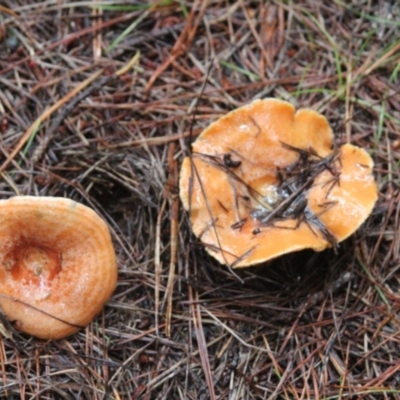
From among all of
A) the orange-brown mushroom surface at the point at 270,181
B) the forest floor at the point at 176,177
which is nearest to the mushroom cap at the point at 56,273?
the forest floor at the point at 176,177

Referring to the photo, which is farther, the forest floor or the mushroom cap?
the forest floor

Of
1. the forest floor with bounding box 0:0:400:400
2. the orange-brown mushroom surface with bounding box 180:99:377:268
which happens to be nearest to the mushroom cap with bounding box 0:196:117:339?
the forest floor with bounding box 0:0:400:400

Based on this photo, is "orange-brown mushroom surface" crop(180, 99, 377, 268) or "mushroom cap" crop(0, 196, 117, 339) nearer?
"mushroom cap" crop(0, 196, 117, 339)

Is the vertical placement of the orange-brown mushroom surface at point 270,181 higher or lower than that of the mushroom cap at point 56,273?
higher

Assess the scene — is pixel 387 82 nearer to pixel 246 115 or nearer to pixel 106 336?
pixel 246 115

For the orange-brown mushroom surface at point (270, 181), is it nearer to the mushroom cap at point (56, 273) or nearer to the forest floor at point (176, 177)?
the forest floor at point (176, 177)

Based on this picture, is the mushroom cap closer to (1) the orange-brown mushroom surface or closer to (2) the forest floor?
(2) the forest floor

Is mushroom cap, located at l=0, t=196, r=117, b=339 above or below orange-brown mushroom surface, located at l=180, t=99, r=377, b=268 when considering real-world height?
below
